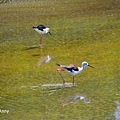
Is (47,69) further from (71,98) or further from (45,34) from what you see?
(45,34)

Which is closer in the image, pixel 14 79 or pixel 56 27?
pixel 14 79

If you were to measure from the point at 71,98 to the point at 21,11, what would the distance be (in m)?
18.2

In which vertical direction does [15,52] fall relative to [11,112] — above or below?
above

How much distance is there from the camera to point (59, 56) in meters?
20.0

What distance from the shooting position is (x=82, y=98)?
1435 centimetres

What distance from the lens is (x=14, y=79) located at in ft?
55.2

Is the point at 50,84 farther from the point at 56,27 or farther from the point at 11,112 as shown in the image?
the point at 56,27

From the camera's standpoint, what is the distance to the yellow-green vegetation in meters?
13.6

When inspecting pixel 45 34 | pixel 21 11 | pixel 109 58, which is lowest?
pixel 109 58

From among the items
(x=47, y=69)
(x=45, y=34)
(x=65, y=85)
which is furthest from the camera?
(x=45, y=34)

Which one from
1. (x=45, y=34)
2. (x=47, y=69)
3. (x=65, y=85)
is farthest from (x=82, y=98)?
(x=45, y=34)

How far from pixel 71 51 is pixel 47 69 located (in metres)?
3.00

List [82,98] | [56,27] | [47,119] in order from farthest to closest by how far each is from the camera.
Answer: [56,27] < [82,98] < [47,119]

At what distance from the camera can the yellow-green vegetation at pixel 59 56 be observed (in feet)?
44.5
